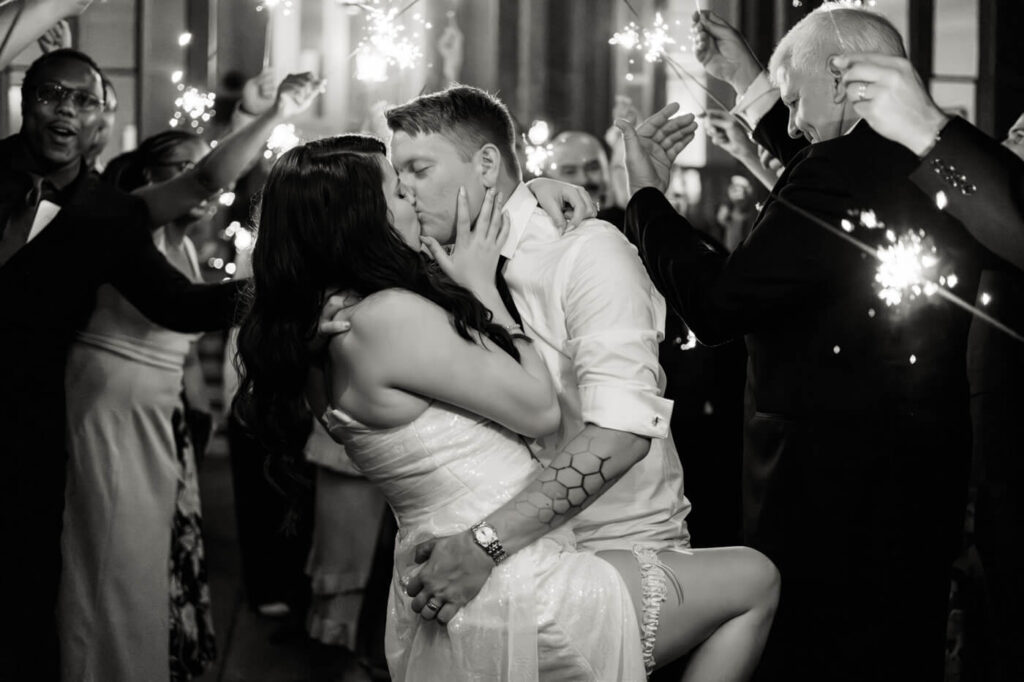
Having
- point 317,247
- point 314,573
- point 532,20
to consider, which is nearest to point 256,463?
point 314,573

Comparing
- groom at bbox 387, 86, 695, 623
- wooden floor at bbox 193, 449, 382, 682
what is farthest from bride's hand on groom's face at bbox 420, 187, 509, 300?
wooden floor at bbox 193, 449, 382, 682

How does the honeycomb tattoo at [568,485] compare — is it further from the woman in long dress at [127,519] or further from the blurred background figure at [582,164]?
the blurred background figure at [582,164]

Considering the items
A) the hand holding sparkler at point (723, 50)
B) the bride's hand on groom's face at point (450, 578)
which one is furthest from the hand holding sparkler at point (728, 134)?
the bride's hand on groom's face at point (450, 578)

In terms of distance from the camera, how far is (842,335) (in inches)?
80.7

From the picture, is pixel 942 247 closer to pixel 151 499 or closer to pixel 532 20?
pixel 151 499

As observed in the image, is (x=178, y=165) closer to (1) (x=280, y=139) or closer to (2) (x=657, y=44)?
(1) (x=280, y=139)

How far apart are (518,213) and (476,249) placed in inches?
9.1

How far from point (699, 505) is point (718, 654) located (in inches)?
59.5

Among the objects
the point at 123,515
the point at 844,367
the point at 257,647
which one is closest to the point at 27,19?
the point at 123,515

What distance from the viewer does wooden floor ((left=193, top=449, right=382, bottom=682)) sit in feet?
12.2

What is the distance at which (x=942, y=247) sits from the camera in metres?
2.03

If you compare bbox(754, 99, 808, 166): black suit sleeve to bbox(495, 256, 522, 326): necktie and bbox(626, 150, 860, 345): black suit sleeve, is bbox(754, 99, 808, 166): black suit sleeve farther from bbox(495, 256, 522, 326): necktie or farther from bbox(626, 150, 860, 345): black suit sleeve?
bbox(495, 256, 522, 326): necktie

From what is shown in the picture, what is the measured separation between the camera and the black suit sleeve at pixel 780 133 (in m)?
2.58

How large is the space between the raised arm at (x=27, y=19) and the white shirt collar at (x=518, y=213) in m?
1.03
